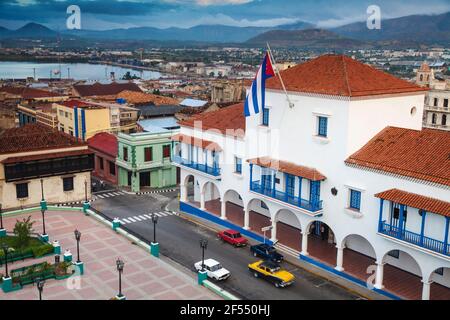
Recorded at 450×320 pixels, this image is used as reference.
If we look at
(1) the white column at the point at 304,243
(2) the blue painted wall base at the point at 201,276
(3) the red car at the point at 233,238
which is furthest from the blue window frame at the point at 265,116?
(2) the blue painted wall base at the point at 201,276

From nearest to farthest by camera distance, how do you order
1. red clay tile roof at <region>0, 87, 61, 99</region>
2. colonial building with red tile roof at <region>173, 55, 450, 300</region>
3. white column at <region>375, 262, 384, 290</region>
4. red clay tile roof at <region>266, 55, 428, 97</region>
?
colonial building with red tile roof at <region>173, 55, 450, 300</region> → white column at <region>375, 262, 384, 290</region> → red clay tile roof at <region>266, 55, 428, 97</region> → red clay tile roof at <region>0, 87, 61, 99</region>

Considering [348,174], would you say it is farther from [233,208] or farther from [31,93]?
[31,93]

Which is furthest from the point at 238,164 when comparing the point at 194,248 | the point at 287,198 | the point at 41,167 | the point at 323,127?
the point at 41,167

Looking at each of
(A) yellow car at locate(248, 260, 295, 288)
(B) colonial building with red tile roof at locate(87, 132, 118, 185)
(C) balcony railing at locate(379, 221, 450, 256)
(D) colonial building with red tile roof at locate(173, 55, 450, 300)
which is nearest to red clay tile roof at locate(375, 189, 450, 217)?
(D) colonial building with red tile roof at locate(173, 55, 450, 300)

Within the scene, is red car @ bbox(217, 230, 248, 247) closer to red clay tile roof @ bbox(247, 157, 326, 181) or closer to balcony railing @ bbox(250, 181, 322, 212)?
balcony railing @ bbox(250, 181, 322, 212)

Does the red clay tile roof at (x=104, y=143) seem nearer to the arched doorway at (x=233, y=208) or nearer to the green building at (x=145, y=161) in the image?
the green building at (x=145, y=161)

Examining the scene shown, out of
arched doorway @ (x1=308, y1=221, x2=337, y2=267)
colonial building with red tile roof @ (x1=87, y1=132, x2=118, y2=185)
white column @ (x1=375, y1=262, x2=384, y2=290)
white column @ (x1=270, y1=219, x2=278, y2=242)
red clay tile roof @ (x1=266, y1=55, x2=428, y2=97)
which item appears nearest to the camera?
white column @ (x1=375, y1=262, x2=384, y2=290)
